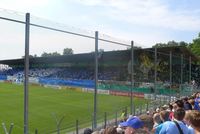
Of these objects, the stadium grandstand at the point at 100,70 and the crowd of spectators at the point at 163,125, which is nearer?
the crowd of spectators at the point at 163,125

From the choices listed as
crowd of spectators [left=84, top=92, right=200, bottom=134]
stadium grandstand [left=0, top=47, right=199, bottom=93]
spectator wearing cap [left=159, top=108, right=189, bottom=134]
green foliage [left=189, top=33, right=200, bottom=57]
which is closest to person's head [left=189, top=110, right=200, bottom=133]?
crowd of spectators [left=84, top=92, right=200, bottom=134]

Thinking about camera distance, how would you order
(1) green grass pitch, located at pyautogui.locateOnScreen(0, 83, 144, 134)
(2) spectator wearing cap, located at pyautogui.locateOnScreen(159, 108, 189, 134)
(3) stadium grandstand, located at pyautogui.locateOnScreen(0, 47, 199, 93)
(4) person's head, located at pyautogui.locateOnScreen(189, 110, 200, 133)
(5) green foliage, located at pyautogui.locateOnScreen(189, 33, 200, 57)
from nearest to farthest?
(4) person's head, located at pyautogui.locateOnScreen(189, 110, 200, 133), (2) spectator wearing cap, located at pyautogui.locateOnScreen(159, 108, 189, 134), (3) stadium grandstand, located at pyautogui.locateOnScreen(0, 47, 199, 93), (1) green grass pitch, located at pyautogui.locateOnScreen(0, 83, 144, 134), (5) green foliage, located at pyautogui.locateOnScreen(189, 33, 200, 57)

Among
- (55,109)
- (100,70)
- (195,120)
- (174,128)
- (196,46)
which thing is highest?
(196,46)

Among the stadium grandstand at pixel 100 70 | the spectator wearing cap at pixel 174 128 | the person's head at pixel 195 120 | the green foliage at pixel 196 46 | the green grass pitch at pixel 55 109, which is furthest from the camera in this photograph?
the green foliage at pixel 196 46

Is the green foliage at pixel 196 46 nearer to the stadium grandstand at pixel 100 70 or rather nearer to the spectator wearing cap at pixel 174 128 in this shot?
the stadium grandstand at pixel 100 70

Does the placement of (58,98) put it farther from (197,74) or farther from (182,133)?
(182,133)

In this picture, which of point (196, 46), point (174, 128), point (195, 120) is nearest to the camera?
point (195, 120)

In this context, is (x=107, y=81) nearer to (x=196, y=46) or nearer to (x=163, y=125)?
(x=163, y=125)

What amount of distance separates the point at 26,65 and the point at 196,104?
5.44m

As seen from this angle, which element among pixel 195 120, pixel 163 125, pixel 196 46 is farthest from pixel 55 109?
pixel 196 46

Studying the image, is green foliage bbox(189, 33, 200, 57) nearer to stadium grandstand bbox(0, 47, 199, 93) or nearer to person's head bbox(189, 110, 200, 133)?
stadium grandstand bbox(0, 47, 199, 93)

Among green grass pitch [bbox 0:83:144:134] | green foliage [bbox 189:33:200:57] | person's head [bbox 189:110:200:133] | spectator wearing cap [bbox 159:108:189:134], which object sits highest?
green foliage [bbox 189:33:200:57]

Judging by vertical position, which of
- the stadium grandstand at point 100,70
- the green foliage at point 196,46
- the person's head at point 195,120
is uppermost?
the green foliage at point 196,46

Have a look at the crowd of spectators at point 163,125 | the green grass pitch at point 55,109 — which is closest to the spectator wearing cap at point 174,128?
the crowd of spectators at point 163,125
